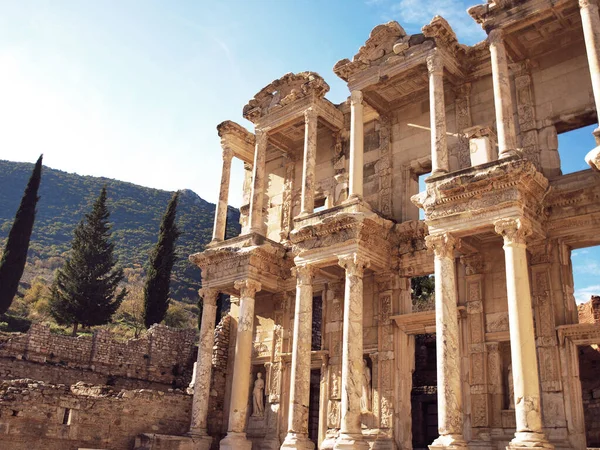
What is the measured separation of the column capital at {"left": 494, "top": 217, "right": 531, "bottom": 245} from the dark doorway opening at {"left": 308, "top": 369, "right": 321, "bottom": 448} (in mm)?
8283

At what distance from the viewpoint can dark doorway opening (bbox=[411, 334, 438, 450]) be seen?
21203 millimetres

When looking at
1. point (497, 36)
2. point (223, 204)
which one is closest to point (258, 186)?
point (223, 204)

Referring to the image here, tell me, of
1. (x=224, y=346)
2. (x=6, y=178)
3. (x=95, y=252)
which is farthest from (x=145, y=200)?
(x=224, y=346)

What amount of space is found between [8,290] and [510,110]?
2676cm

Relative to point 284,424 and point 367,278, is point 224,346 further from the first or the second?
point 367,278

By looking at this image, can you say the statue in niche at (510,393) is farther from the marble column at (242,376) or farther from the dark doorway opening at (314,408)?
the marble column at (242,376)

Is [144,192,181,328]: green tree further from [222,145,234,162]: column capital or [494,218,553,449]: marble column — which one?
[494,218,553,449]: marble column

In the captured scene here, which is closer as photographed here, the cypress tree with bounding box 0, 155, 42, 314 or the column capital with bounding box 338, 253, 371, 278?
the column capital with bounding box 338, 253, 371, 278

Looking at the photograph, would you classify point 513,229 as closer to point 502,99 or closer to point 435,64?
point 502,99

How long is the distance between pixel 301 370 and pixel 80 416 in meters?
6.17

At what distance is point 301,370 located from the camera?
15969 mm

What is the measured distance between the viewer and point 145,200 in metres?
98.4

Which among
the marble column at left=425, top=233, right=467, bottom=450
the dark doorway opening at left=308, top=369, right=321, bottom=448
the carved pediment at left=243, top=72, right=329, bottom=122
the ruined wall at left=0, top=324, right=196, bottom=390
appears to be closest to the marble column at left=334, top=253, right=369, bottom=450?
the marble column at left=425, top=233, right=467, bottom=450

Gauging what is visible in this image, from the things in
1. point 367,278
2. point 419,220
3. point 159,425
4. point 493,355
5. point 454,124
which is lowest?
point 159,425
